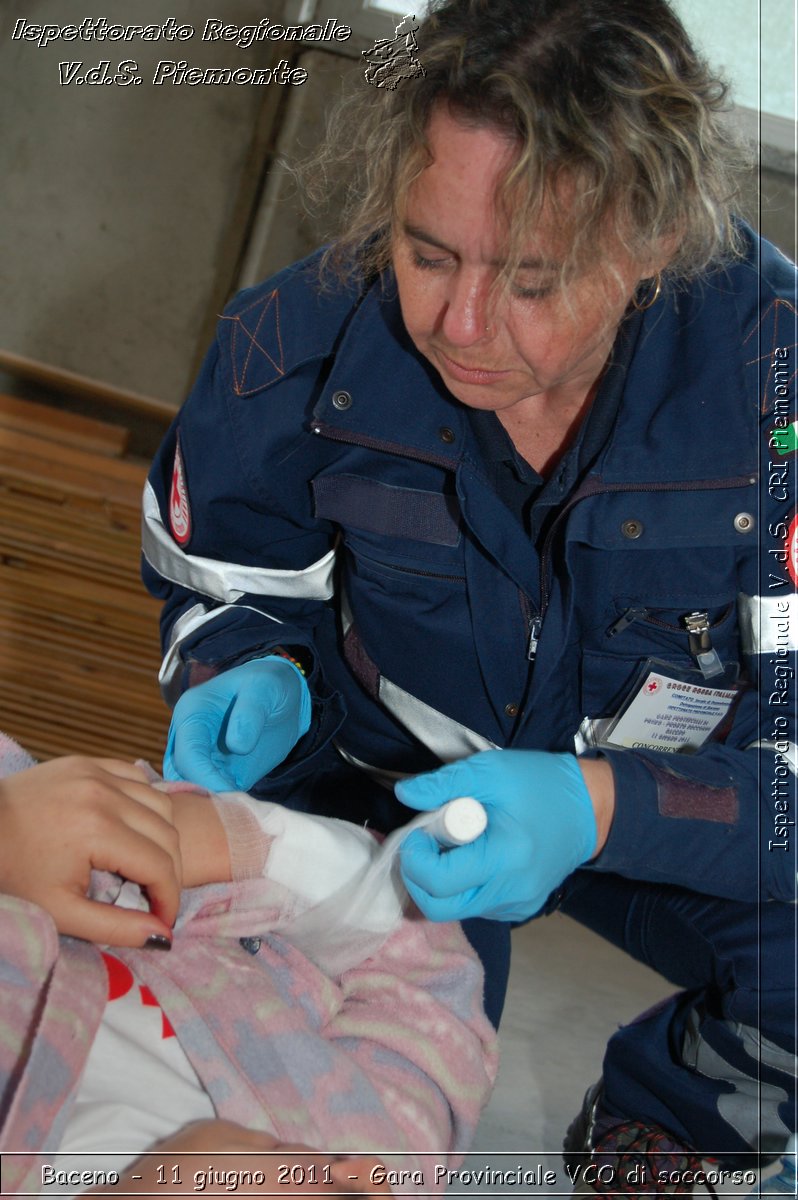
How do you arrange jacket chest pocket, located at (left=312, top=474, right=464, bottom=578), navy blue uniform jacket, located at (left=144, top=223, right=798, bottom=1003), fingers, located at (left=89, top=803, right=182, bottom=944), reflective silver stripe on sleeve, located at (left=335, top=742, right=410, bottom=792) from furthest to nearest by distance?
reflective silver stripe on sleeve, located at (left=335, top=742, right=410, bottom=792)
jacket chest pocket, located at (left=312, top=474, right=464, bottom=578)
navy blue uniform jacket, located at (left=144, top=223, right=798, bottom=1003)
fingers, located at (left=89, top=803, right=182, bottom=944)

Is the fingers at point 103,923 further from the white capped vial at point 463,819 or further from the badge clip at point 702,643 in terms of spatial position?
the badge clip at point 702,643

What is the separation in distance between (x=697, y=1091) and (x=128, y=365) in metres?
1.90

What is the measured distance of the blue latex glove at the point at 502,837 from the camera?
0.85 metres

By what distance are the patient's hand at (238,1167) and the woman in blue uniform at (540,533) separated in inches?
8.4

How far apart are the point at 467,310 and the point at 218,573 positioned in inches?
18.6

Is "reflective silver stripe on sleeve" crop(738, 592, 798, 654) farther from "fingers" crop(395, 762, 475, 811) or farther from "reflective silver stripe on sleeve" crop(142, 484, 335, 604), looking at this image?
"reflective silver stripe on sleeve" crop(142, 484, 335, 604)

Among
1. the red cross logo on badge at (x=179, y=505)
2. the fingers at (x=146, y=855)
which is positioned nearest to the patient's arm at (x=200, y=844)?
the fingers at (x=146, y=855)

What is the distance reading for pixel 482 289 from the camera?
0.89m

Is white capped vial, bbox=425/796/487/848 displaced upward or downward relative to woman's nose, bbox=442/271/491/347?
downward

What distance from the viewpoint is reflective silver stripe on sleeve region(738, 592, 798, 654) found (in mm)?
1061

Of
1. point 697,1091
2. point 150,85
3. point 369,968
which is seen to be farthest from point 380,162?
point 150,85

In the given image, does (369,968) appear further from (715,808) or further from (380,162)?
(380,162)

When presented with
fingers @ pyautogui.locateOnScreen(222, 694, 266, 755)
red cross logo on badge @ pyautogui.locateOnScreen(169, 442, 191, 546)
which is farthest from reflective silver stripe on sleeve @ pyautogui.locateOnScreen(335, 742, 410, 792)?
red cross logo on badge @ pyautogui.locateOnScreen(169, 442, 191, 546)

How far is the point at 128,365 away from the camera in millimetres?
2467
